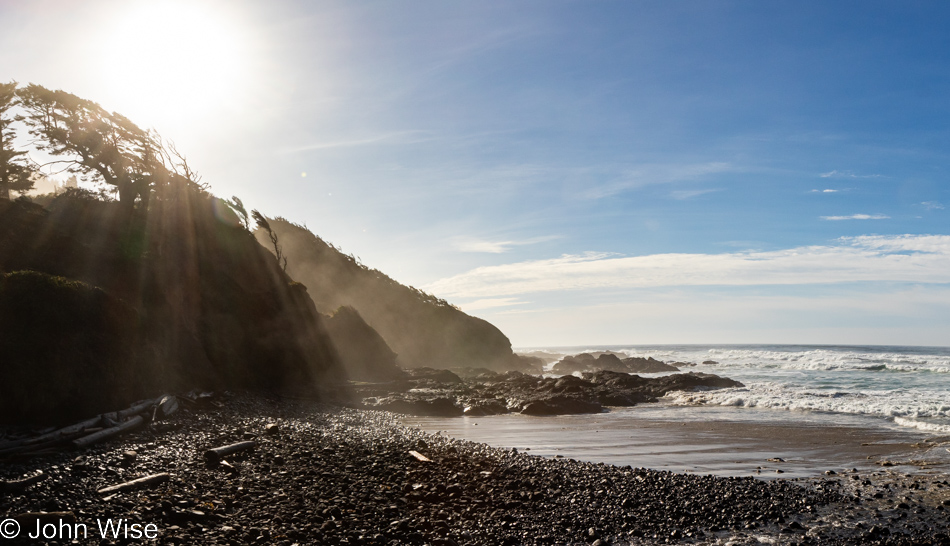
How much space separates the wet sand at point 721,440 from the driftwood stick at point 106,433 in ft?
31.4

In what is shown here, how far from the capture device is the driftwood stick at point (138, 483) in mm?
8219

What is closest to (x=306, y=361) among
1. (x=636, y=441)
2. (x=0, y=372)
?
(x=0, y=372)

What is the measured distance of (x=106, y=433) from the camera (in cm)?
1205

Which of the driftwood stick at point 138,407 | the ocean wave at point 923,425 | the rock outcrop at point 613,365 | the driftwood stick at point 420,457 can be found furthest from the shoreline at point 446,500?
the rock outcrop at point 613,365

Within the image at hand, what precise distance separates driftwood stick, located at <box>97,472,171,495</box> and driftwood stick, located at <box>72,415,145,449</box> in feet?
11.5

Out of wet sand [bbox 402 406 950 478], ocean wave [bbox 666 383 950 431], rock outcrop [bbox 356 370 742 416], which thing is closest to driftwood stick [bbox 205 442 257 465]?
wet sand [bbox 402 406 950 478]

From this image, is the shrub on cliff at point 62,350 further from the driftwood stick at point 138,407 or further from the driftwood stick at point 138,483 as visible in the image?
the driftwood stick at point 138,483

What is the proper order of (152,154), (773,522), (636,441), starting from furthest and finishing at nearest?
(152,154) < (636,441) < (773,522)

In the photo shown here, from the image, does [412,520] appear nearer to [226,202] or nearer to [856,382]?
[226,202]

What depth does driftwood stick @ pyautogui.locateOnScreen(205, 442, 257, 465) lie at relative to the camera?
10.8 m

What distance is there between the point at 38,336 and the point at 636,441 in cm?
1847

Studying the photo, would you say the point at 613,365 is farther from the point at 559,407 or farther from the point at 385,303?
the point at 559,407

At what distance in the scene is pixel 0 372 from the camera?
11922 mm

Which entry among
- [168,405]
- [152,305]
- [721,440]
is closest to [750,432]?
[721,440]
